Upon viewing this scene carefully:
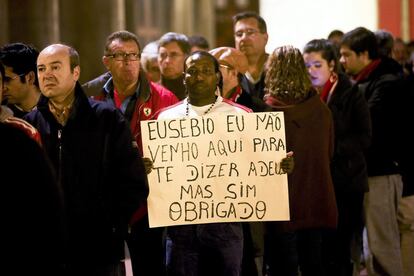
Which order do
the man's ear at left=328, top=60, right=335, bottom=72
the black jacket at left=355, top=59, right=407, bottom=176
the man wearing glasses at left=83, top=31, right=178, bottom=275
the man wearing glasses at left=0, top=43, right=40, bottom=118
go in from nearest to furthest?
the man wearing glasses at left=0, top=43, right=40, bottom=118 → the man wearing glasses at left=83, top=31, right=178, bottom=275 → the man's ear at left=328, top=60, right=335, bottom=72 → the black jacket at left=355, top=59, right=407, bottom=176

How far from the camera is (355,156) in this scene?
26.1 feet

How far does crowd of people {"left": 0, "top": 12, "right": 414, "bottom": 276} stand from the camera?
227 inches

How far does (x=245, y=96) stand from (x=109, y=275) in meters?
1.95

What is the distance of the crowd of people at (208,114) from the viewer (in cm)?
577

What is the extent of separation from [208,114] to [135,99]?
754 millimetres

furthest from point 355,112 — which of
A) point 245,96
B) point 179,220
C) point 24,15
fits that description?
point 24,15

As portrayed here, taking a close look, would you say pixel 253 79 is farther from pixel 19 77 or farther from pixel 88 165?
pixel 88 165

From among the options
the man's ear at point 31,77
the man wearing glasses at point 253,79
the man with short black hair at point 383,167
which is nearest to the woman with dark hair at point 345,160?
the man with short black hair at point 383,167

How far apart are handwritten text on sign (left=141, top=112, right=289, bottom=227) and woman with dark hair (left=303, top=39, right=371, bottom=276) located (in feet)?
4.66

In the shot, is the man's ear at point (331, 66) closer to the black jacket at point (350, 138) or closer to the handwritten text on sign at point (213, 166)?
the black jacket at point (350, 138)

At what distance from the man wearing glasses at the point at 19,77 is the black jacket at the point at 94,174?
73 centimetres

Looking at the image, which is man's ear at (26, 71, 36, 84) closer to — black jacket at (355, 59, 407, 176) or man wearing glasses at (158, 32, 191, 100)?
man wearing glasses at (158, 32, 191, 100)

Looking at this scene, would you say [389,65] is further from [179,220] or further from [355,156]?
[179,220]

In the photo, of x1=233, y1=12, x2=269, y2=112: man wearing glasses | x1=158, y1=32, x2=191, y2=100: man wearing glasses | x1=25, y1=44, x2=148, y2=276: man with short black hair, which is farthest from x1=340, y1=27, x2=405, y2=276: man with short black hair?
x1=25, y1=44, x2=148, y2=276: man with short black hair
